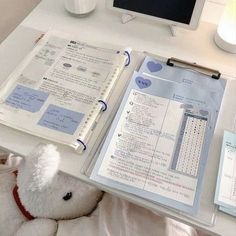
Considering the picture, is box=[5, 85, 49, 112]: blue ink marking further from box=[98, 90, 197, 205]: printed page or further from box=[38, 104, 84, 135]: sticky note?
box=[98, 90, 197, 205]: printed page

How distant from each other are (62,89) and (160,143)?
0.83 feet

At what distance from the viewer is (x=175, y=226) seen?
757mm

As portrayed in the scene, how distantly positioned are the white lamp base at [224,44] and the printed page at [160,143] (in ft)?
0.61

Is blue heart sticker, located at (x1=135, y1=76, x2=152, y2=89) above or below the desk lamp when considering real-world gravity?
below

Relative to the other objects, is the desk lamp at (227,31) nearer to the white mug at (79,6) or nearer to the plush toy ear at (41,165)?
the white mug at (79,6)

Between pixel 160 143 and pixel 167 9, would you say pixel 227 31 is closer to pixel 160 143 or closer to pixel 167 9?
pixel 167 9

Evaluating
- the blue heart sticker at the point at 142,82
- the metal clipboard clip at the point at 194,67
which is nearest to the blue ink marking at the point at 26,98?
the blue heart sticker at the point at 142,82

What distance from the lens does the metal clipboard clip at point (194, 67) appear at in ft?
2.49

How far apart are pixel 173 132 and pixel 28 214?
44cm

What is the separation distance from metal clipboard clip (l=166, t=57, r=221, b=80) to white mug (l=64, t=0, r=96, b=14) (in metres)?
0.29

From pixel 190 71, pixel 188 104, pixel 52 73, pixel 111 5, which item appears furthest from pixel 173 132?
pixel 111 5

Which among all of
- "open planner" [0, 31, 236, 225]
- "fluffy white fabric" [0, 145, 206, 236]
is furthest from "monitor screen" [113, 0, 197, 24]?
"fluffy white fabric" [0, 145, 206, 236]

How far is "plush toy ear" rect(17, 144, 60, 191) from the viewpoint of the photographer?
603 millimetres

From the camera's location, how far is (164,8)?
82cm
